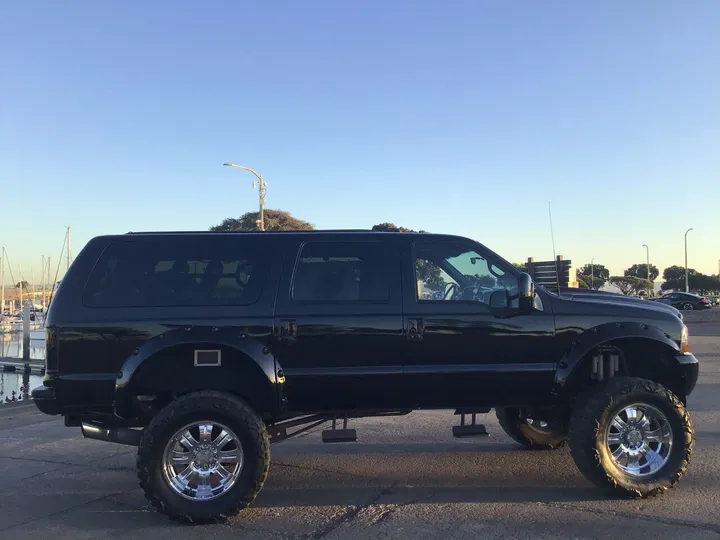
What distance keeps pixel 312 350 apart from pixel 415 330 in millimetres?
821

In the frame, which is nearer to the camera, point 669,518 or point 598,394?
point 669,518

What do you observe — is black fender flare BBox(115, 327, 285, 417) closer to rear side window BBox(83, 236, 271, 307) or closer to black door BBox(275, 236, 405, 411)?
black door BBox(275, 236, 405, 411)

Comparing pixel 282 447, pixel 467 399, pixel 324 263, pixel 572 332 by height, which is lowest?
pixel 282 447

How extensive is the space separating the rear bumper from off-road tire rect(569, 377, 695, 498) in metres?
4.06

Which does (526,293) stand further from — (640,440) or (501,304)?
(640,440)

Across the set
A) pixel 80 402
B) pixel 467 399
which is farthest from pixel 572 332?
pixel 80 402

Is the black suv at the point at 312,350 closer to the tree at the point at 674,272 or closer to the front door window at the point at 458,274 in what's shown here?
the front door window at the point at 458,274

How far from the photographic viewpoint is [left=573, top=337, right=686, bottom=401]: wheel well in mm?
5184

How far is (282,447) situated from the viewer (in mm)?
6992

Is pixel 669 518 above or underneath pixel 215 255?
underneath

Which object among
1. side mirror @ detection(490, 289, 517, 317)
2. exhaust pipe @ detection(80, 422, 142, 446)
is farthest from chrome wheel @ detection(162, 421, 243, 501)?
side mirror @ detection(490, 289, 517, 317)

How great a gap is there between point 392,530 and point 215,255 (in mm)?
2467

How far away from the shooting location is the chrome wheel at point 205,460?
4668mm

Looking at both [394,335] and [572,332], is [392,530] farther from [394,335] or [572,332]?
[572,332]
